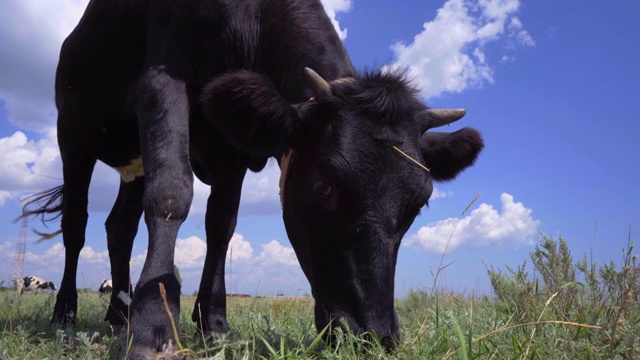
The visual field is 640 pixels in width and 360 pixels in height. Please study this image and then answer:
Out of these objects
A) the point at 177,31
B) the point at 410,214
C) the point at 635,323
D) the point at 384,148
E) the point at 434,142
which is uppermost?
the point at 177,31

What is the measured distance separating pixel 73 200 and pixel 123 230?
0.55 m

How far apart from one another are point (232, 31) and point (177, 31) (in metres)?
0.35

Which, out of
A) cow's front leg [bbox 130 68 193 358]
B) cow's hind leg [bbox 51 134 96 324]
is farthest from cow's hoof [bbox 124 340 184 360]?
cow's hind leg [bbox 51 134 96 324]

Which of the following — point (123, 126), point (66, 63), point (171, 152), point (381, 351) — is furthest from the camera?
point (66, 63)

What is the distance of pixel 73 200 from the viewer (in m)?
5.20

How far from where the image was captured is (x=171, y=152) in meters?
3.23

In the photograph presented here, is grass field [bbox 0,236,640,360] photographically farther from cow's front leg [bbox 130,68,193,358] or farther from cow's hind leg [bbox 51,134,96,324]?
cow's hind leg [bbox 51,134,96,324]

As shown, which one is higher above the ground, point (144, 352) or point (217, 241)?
point (217, 241)

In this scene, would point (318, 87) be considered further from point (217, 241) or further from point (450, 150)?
point (217, 241)

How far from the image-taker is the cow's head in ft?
9.04

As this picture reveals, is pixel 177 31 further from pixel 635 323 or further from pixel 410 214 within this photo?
pixel 635 323

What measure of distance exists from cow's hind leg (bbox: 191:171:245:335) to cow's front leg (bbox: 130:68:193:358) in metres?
1.30

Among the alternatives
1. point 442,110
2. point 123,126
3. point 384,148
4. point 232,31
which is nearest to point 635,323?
point 384,148

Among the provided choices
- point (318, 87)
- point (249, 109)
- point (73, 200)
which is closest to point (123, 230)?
point (73, 200)
